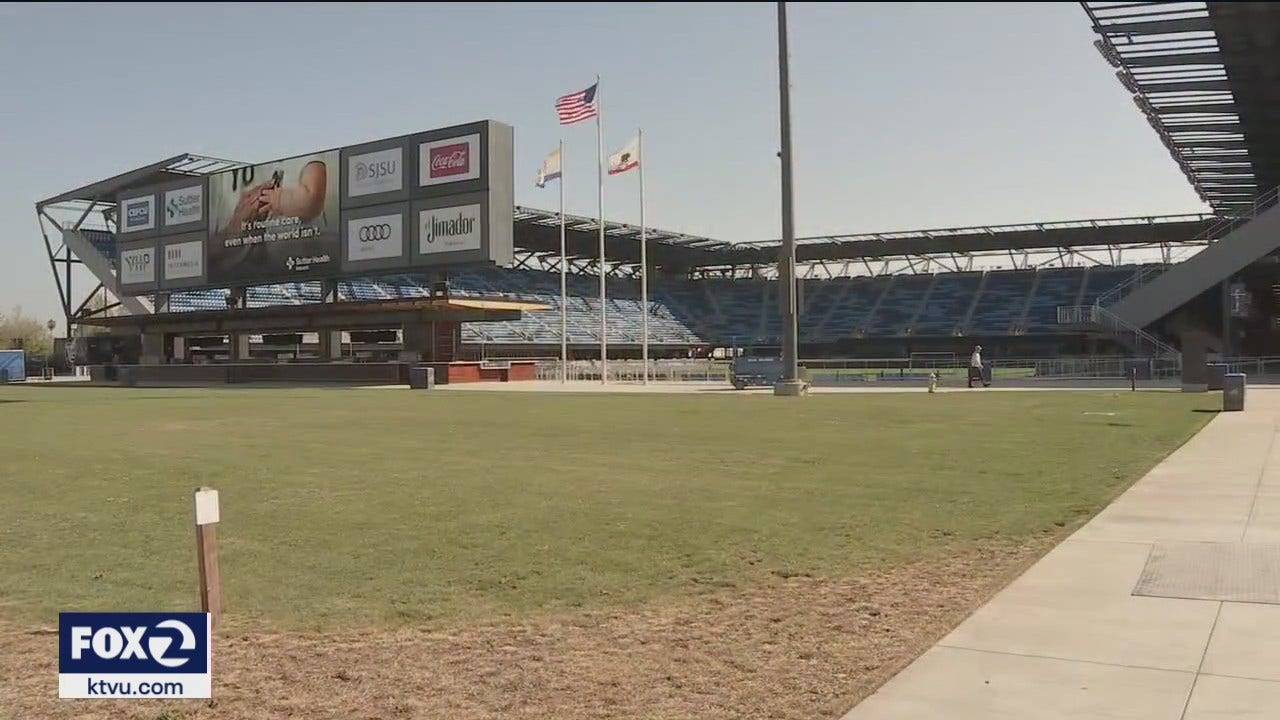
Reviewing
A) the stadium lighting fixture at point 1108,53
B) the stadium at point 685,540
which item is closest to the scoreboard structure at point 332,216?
the stadium at point 685,540

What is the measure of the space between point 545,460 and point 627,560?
714 centimetres

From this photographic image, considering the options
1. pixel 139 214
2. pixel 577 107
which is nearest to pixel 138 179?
pixel 139 214

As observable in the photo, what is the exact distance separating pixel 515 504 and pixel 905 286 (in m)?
81.9

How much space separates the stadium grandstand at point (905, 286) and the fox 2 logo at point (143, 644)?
42.8 meters

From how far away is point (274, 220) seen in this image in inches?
2255

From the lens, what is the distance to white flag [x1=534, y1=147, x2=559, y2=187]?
5297cm

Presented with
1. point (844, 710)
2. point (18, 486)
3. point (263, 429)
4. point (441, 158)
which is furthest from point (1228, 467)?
point (441, 158)

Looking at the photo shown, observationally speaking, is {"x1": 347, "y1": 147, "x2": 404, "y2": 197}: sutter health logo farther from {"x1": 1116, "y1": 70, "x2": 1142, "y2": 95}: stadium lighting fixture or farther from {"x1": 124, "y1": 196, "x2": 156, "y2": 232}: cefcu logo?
{"x1": 1116, "y1": 70, "x2": 1142, "y2": 95}: stadium lighting fixture

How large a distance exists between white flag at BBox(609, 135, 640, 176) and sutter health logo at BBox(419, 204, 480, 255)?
7.11 meters

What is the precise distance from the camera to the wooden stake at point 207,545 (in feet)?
18.5

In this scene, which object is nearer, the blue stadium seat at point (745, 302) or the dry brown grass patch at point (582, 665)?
the dry brown grass patch at point (582, 665)

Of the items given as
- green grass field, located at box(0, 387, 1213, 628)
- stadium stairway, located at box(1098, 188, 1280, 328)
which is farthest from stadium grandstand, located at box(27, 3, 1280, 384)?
green grass field, located at box(0, 387, 1213, 628)

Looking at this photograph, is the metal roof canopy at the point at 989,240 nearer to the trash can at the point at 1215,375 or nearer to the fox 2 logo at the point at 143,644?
the trash can at the point at 1215,375

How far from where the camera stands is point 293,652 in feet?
18.0
